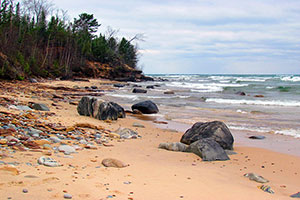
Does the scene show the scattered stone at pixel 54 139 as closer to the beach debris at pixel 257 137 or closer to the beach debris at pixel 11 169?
the beach debris at pixel 11 169

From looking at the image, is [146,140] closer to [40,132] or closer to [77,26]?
[40,132]

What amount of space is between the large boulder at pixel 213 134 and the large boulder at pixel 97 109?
3.35 meters

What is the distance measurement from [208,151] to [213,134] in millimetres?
1235

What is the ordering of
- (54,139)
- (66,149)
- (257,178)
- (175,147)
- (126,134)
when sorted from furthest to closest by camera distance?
(126,134) < (175,147) < (54,139) < (66,149) < (257,178)

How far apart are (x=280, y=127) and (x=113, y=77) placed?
43.1 m

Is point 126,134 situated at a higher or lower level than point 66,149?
lower

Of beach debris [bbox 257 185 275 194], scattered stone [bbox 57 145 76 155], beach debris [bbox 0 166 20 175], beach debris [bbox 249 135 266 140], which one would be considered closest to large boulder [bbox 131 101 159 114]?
beach debris [bbox 249 135 266 140]

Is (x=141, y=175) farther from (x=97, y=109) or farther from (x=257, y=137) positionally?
(x=97, y=109)

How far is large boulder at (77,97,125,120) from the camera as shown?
31.9 ft

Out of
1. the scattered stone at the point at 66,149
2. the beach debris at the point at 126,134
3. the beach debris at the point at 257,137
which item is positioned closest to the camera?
the scattered stone at the point at 66,149

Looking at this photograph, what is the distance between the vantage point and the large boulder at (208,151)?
227 inches

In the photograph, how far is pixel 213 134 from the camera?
699cm

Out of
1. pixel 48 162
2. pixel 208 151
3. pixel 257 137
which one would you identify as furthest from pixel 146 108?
pixel 48 162

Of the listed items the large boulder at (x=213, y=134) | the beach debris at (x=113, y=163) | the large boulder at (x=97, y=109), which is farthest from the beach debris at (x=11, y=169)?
the large boulder at (x=97, y=109)
